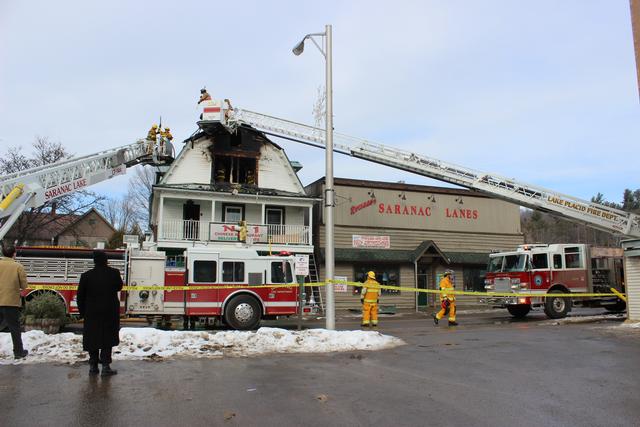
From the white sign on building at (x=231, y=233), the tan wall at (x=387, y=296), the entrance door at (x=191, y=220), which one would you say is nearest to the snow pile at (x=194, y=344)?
the white sign on building at (x=231, y=233)

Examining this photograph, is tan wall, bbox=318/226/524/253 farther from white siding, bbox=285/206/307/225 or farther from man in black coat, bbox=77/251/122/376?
man in black coat, bbox=77/251/122/376

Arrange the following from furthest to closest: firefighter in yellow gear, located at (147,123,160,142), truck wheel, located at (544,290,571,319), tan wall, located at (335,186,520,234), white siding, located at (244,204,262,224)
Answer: tan wall, located at (335,186,520,234), white siding, located at (244,204,262,224), firefighter in yellow gear, located at (147,123,160,142), truck wheel, located at (544,290,571,319)

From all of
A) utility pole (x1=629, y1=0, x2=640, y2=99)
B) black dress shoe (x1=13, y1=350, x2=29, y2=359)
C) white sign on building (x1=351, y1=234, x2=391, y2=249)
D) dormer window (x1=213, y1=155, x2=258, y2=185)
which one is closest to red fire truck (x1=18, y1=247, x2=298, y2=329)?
black dress shoe (x1=13, y1=350, x2=29, y2=359)

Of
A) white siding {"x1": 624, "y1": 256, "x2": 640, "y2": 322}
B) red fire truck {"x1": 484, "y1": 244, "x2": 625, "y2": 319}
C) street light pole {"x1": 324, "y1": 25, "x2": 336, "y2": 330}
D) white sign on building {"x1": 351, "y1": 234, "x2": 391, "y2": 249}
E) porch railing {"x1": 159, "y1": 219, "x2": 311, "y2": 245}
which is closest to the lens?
street light pole {"x1": 324, "y1": 25, "x2": 336, "y2": 330}

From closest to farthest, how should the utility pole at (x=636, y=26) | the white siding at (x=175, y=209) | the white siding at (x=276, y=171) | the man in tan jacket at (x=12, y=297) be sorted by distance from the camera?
1. the man in tan jacket at (x=12, y=297)
2. the utility pole at (x=636, y=26)
3. the white siding at (x=175, y=209)
4. the white siding at (x=276, y=171)

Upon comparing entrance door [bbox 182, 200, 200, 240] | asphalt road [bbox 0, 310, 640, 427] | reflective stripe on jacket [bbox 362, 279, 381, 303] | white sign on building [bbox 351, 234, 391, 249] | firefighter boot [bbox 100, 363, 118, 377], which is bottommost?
asphalt road [bbox 0, 310, 640, 427]

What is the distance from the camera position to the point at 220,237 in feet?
80.6

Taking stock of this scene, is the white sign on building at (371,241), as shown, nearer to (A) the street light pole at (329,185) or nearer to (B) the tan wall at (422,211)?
(B) the tan wall at (422,211)

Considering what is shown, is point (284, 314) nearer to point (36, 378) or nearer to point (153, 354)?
point (153, 354)

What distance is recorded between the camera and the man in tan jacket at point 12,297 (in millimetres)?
8070

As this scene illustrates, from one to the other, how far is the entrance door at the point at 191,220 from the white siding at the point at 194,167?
1170 millimetres

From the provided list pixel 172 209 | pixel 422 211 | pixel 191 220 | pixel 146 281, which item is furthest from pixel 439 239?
pixel 146 281

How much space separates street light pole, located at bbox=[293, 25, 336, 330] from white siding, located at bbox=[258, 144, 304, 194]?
1337cm

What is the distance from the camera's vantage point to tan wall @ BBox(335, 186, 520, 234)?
1057 inches
